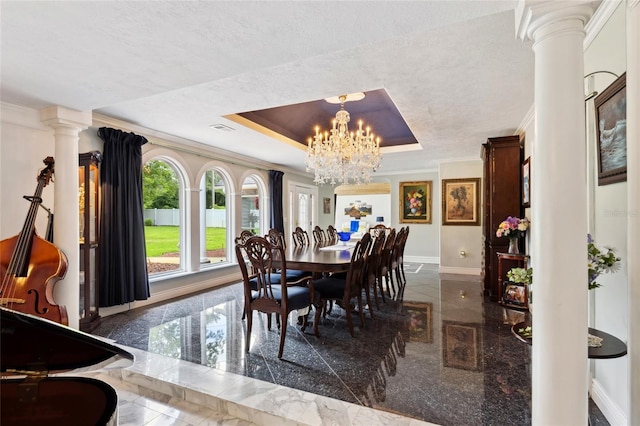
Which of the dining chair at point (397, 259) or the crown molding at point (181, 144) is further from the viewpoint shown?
the dining chair at point (397, 259)

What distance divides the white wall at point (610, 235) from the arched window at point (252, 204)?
5.65 m

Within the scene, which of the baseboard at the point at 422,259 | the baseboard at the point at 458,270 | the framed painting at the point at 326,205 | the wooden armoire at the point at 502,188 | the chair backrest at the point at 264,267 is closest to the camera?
the chair backrest at the point at 264,267

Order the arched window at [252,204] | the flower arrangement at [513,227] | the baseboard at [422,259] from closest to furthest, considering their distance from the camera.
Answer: the flower arrangement at [513,227], the arched window at [252,204], the baseboard at [422,259]

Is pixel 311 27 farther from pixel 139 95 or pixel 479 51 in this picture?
pixel 139 95

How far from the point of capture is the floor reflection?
1931mm

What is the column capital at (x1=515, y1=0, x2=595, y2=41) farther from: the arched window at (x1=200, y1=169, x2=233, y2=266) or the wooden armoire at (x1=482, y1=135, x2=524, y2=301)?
the arched window at (x1=200, y1=169, x2=233, y2=266)

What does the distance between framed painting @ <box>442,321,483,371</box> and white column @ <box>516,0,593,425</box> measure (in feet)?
4.00

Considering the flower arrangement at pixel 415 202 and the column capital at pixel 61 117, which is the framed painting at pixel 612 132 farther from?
the flower arrangement at pixel 415 202

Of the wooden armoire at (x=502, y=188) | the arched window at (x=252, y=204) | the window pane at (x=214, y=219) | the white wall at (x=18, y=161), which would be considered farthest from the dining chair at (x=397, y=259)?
the white wall at (x=18, y=161)

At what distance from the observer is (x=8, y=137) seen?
2723mm

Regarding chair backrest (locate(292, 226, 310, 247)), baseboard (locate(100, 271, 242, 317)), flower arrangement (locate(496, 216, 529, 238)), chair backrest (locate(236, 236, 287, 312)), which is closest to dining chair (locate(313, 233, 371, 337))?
chair backrest (locate(236, 236, 287, 312))

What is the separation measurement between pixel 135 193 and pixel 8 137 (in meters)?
1.30

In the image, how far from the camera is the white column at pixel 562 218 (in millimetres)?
1189

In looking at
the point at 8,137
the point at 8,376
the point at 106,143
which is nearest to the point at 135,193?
the point at 106,143
